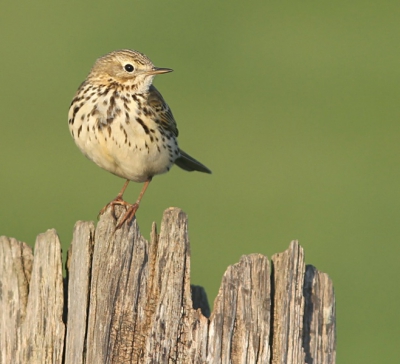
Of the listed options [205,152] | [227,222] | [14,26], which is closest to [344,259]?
[227,222]

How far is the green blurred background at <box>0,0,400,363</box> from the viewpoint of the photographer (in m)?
12.1

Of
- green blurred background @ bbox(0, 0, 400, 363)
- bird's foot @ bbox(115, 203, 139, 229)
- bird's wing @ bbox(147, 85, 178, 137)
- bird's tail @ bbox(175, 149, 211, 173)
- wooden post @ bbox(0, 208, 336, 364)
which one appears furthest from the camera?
green blurred background @ bbox(0, 0, 400, 363)

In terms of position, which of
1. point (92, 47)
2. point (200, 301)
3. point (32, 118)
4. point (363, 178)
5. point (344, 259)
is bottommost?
point (200, 301)

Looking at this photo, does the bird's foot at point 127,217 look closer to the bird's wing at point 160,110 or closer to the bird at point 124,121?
the bird at point 124,121

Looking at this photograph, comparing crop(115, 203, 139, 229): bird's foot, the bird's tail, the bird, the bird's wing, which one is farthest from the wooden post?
the bird's tail

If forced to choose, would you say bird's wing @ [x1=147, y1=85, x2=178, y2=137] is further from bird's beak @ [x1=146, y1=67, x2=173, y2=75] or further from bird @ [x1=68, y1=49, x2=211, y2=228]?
bird's beak @ [x1=146, y1=67, x2=173, y2=75]

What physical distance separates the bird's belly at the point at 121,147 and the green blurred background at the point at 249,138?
2.63 metres

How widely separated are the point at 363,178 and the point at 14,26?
740cm

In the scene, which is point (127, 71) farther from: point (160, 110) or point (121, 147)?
point (121, 147)

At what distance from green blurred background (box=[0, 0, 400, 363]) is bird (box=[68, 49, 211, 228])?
261cm

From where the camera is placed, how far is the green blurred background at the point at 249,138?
1213 cm

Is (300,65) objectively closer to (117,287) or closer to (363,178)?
(363,178)

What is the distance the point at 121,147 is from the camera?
770 cm

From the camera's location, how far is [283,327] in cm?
525
